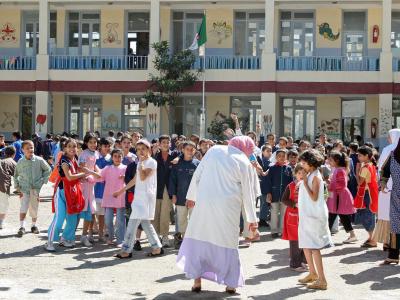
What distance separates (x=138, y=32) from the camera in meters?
32.9

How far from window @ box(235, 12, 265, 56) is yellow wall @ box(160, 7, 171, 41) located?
306 cm

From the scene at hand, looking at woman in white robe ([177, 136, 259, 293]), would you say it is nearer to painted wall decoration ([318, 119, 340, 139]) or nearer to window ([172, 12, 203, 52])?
painted wall decoration ([318, 119, 340, 139])

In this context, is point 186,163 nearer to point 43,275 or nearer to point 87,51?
point 43,275

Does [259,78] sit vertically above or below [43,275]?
above

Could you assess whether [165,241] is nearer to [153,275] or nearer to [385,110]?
[153,275]

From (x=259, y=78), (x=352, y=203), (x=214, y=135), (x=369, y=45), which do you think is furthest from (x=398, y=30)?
(x=352, y=203)

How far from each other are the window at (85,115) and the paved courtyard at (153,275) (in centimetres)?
2203

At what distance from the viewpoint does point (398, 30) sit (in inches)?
1256

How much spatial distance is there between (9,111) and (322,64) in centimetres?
1506

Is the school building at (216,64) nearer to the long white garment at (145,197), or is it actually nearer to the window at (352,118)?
the window at (352,118)

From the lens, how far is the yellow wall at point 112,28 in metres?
32.7

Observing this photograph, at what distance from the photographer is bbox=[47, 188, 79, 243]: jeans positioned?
10992 millimetres

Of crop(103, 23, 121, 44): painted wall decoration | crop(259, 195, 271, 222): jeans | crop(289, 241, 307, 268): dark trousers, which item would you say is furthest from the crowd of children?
crop(103, 23, 121, 44): painted wall decoration

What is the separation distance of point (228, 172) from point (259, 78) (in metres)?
22.0
